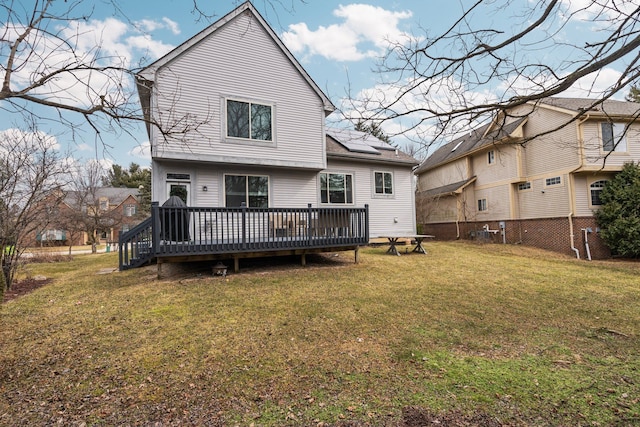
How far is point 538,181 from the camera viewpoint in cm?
1580

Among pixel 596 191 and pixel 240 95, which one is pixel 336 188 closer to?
pixel 240 95

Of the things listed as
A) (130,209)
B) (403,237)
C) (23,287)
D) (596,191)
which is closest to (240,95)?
(403,237)

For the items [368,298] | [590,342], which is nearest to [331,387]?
[368,298]

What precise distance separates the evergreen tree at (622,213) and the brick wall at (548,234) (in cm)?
40

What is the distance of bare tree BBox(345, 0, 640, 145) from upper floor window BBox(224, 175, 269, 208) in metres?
6.85

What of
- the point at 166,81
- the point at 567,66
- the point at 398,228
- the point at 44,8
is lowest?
the point at 398,228

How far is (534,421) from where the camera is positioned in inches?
90.4

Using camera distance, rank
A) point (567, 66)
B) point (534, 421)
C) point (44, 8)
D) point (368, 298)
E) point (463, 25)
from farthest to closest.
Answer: point (368, 298)
point (463, 25)
point (567, 66)
point (44, 8)
point (534, 421)

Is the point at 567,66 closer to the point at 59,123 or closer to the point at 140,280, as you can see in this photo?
the point at 59,123

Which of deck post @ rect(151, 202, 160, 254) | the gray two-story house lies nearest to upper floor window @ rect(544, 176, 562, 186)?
the gray two-story house

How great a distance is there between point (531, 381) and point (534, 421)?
0.68m

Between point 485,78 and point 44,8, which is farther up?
point 44,8

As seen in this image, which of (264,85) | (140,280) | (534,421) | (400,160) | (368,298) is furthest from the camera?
(400,160)

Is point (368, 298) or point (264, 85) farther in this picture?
point (264, 85)
